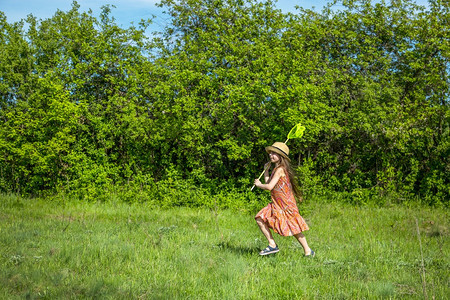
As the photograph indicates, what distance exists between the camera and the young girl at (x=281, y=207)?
657 cm

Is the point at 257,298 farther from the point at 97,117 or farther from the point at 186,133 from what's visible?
the point at 97,117

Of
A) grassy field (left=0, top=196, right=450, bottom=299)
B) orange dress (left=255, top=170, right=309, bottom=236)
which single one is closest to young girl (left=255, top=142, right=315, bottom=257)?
orange dress (left=255, top=170, right=309, bottom=236)

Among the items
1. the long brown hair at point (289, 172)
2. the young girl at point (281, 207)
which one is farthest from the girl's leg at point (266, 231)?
the long brown hair at point (289, 172)

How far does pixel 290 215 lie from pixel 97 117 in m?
8.34

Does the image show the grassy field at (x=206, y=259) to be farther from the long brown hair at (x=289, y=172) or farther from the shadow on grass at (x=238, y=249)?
the long brown hair at (x=289, y=172)

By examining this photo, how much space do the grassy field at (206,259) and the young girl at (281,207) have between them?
320 millimetres

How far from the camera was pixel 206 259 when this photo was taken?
6422mm

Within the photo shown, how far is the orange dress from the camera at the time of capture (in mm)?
6523

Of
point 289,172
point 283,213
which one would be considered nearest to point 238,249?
point 283,213

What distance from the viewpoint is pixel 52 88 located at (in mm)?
12844

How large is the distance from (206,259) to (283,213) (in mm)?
1295

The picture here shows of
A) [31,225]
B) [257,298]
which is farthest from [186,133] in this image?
[257,298]

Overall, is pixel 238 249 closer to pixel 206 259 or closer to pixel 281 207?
pixel 206 259

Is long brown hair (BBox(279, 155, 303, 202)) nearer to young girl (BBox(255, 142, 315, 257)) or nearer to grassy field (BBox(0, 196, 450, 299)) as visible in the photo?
young girl (BBox(255, 142, 315, 257))
